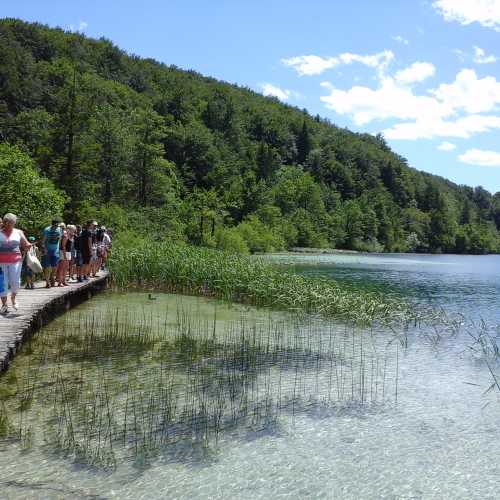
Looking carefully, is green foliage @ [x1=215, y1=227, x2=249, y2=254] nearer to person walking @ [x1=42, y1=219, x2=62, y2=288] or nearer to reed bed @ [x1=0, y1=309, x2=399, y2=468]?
person walking @ [x1=42, y1=219, x2=62, y2=288]

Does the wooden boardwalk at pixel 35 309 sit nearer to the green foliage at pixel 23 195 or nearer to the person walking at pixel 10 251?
the person walking at pixel 10 251

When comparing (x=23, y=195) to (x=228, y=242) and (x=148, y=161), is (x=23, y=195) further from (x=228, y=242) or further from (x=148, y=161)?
(x=228, y=242)

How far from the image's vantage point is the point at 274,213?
7675cm

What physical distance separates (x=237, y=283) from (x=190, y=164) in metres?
70.2

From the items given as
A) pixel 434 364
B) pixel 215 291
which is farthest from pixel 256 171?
pixel 434 364

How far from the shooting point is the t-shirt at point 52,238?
41.5 ft

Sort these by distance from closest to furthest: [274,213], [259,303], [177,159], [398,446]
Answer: [398,446], [259,303], [274,213], [177,159]

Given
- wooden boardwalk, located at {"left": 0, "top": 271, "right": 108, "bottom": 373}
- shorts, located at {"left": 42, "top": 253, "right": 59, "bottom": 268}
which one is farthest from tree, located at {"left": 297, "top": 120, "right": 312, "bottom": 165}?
shorts, located at {"left": 42, "top": 253, "right": 59, "bottom": 268}

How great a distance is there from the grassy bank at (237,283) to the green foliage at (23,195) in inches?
134

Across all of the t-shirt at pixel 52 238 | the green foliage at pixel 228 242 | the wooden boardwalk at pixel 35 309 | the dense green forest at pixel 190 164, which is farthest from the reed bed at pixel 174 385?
the green foliage at pixel 228 242

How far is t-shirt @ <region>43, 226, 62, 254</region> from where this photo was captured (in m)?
12.6

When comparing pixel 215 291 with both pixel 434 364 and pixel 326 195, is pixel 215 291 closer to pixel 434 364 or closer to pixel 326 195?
pixel 434 364

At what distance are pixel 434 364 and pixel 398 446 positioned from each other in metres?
4.44

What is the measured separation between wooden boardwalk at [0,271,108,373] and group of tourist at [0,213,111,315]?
0.32 metres
